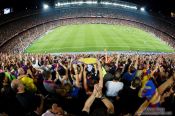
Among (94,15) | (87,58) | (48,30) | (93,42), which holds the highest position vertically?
(87,58)

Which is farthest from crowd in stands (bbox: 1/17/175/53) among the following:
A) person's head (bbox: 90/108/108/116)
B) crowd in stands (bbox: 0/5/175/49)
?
person's head (bbox: 90/108/108/116)

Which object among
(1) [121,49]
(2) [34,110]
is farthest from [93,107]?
(1) [121,49]

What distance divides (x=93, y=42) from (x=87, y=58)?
39279mm

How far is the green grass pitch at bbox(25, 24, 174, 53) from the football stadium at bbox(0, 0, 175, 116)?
137 mm

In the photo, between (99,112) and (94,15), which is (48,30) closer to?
(94,15)

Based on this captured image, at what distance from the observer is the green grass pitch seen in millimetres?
44219

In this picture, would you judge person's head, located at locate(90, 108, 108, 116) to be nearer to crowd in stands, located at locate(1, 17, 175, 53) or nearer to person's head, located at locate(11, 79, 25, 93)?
person's head, located at locate(11, 79, 25, 93)

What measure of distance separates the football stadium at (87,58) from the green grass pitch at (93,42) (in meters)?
0.14

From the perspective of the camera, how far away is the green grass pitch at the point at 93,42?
145 ft

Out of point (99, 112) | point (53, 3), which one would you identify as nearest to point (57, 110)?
point (99, 112)

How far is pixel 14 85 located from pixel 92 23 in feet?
202

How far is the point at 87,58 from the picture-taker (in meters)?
8.17

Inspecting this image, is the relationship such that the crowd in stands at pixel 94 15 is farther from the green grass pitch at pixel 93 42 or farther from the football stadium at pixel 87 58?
the green grass pitch at pixel 93 42

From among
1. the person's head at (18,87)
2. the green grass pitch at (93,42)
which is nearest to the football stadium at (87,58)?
the person's head at (18,87)
